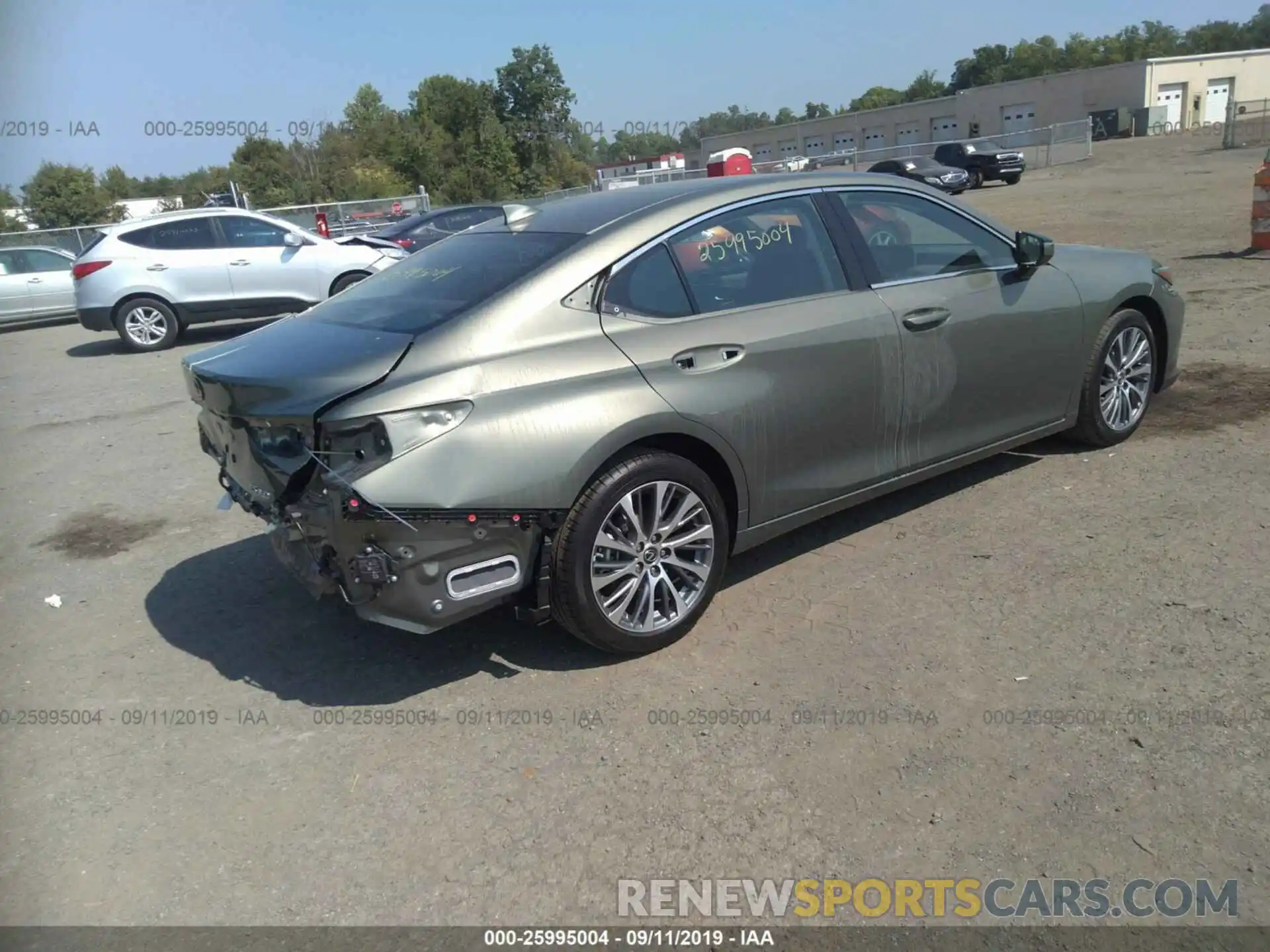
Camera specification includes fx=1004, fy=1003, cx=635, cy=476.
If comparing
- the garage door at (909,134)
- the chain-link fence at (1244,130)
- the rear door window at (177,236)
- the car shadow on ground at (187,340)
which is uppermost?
the garage door at (909,134)

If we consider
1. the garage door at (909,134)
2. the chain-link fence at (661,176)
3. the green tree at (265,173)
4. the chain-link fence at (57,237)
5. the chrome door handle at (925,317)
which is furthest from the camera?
the garage door at (909,134)

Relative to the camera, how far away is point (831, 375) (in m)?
4.32

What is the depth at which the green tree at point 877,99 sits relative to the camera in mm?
128625

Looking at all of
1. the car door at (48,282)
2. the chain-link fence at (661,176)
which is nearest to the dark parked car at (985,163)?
the chain-link fence at (661,176)

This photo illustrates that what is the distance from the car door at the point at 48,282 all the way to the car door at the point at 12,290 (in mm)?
85

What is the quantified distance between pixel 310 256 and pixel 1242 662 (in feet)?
40.9

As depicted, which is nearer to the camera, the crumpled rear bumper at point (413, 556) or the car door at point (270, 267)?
the crumpled rear bumper at point (413, 556)

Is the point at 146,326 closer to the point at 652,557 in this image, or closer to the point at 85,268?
the point at 85,268

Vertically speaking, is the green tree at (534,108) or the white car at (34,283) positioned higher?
the green tree at (534,108)

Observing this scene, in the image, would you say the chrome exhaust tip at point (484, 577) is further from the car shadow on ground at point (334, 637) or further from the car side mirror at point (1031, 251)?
the car side mirror at point (1031, 251)

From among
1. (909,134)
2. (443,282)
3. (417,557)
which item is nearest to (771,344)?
(443,282)

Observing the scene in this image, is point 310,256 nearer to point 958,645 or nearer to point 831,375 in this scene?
point 831,375

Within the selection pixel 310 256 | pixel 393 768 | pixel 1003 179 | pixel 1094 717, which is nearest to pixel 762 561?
pixel 1094 717

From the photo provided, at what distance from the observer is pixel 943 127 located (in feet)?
244
